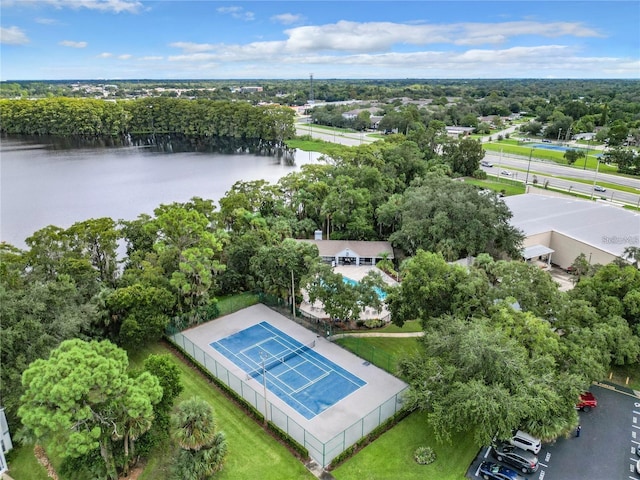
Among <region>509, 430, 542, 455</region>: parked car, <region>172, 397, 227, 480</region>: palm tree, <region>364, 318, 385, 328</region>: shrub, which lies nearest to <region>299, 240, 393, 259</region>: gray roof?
<region>364, 318, 385, 328</region>: shrub

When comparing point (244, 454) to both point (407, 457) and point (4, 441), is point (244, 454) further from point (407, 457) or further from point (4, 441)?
point (4, 441)

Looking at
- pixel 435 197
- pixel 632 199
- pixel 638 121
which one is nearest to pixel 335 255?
pixel 435 197

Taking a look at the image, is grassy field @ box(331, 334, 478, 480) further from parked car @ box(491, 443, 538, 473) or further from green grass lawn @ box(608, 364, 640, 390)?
green grass lawn @ box(608, 364, 640, 390)

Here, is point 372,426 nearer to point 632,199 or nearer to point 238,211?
point 238,211

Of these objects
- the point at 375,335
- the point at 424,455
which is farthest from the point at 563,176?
the point at 424,455

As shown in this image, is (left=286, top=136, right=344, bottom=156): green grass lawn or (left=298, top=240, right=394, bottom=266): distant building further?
(left=286, top=136, right=344, bottom=156): green grass lawn
